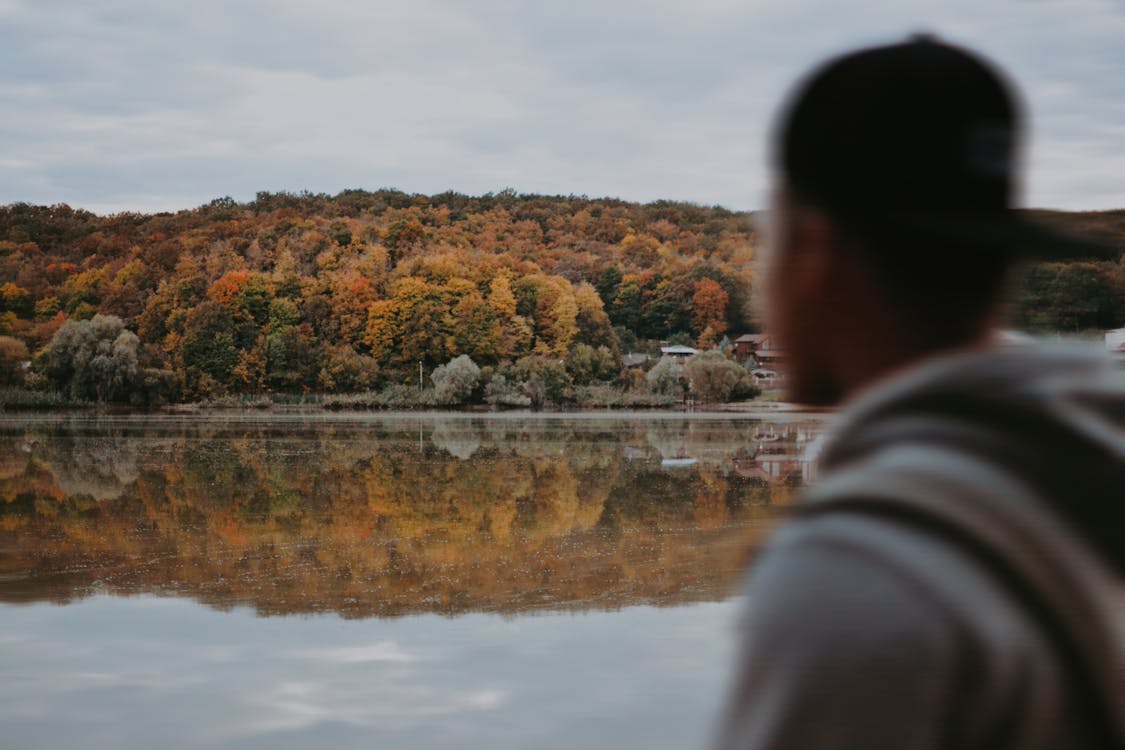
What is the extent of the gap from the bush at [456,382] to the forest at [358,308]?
0.08 meters

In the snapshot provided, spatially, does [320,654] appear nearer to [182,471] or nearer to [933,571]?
[933,571]

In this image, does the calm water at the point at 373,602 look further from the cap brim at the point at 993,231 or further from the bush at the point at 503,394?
the bush at the point at 503,394

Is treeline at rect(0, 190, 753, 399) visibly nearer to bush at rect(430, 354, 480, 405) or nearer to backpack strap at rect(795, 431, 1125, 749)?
bush at rect(430, 354, 480, 405)

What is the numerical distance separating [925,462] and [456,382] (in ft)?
164

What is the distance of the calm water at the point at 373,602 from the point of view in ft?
18.5

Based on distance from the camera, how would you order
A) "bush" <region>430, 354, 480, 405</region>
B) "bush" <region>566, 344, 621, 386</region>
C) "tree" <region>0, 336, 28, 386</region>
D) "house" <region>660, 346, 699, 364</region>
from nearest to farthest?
"bush" <region>430, 354, 480, 405</region>, "tree" <region>0, 336, 28, 386</region>, "bush" <region>566, 344, 621, 386</region>, "house" <region>660, 346, 699, 364</region>

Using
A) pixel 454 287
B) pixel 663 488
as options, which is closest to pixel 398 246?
pixel 454 287

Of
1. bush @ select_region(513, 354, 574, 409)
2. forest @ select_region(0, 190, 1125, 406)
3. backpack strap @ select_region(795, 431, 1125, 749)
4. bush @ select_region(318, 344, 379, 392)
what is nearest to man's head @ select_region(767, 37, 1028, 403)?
backpack strap @ select_region(795, 431, 1125, 749)

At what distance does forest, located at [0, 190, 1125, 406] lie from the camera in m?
50.7

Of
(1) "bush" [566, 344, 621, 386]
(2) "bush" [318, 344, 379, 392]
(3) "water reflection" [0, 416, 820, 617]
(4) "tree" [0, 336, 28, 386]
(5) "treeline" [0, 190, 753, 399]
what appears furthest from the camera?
(5) "treeline" [0, 190, 753, 399]

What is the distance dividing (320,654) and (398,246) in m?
61.3

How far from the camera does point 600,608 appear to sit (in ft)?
27.2

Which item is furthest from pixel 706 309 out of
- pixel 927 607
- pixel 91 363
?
pixel 927 607

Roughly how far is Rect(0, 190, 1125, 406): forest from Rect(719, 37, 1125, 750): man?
158 ft
